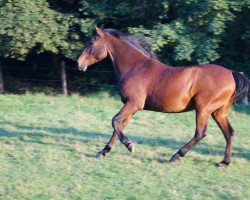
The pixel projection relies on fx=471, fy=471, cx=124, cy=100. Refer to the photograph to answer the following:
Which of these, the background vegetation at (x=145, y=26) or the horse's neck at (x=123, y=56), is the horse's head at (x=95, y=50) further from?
the background vegetation at (x=145, y=26)

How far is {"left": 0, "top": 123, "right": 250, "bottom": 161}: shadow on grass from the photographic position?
310 inches

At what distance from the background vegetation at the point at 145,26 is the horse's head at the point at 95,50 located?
17.6 feet

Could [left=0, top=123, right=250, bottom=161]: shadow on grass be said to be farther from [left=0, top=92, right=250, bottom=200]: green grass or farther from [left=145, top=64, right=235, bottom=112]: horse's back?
[left=145, top=64, right=235, bottom=112]: horse's back

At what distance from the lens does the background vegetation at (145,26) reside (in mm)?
12586

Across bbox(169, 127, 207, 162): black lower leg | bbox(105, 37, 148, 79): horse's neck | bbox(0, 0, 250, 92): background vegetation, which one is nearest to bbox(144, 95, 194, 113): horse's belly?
bbox(169, 127, 207, 162): black lower leg

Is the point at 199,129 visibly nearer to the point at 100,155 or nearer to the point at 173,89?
the point at 173,89

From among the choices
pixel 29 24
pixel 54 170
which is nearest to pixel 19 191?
pixel 54 170

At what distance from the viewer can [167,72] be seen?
711 cm

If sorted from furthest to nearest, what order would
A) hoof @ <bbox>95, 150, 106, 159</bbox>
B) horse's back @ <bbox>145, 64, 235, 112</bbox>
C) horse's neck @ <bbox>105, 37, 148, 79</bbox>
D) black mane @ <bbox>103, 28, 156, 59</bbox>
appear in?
black mane @ <bbox>103, 28, 156, 59</bbox>
horse's neck @ <bbox>105, 37, 148, 79</bbox>
hoof @ <bbox>95, 150, 106, 159</bbox>
horse's back @ <bbox>145, 64, 235, 112</bbox>

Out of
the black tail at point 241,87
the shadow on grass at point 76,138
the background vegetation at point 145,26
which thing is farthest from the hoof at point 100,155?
the background vegetation at point 145,26

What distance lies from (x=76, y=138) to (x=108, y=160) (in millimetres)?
1522

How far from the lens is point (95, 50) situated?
736 cm

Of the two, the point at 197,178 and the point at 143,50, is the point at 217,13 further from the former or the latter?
the point at 197,178

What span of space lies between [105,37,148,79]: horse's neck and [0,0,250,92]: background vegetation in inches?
208
